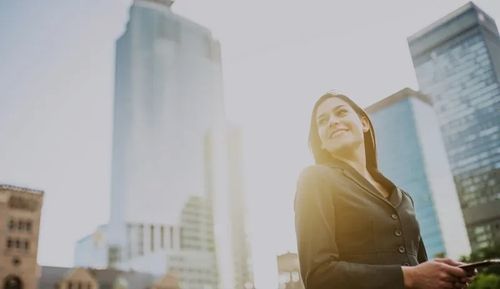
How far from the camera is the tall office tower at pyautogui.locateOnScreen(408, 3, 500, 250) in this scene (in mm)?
113062

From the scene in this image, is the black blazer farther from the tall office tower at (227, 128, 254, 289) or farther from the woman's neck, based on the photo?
the tall office tower at (227, 128, 254, 289)

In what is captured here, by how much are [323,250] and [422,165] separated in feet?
350

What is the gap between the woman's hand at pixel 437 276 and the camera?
188cm

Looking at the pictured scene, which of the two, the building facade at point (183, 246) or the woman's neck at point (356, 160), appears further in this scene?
the building facade at point (183, 246)

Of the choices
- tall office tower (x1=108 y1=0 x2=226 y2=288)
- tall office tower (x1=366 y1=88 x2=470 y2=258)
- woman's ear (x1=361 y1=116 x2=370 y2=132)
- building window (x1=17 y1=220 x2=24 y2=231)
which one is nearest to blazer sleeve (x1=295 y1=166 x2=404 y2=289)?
woman's ear (x1=361 y1=116 x2=370 y2=132)

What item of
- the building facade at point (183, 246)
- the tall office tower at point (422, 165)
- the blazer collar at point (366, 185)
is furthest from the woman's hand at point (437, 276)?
the building facade at point (183, 246)

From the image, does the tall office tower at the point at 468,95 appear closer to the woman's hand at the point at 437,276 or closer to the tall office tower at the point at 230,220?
the tall office tower at the point at 230,220

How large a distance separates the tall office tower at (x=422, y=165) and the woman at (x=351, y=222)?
10160cm

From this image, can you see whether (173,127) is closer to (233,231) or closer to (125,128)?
(125,128)

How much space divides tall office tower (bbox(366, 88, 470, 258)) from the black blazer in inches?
4007

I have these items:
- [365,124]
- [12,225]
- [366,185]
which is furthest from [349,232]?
[12,225]

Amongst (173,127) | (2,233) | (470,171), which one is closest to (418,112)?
(470,171)

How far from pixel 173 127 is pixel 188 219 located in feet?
83.5

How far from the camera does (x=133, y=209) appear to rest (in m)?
124
